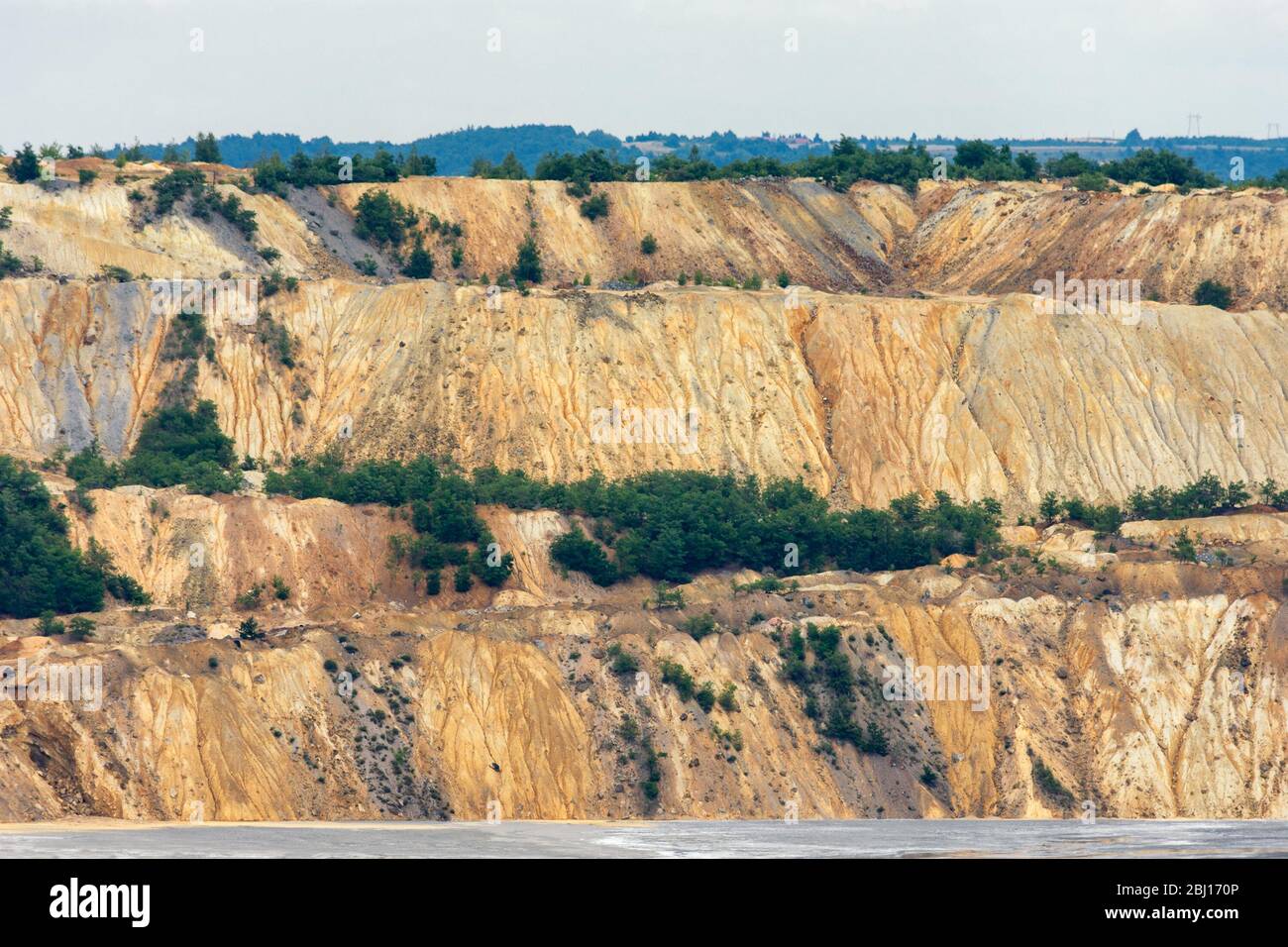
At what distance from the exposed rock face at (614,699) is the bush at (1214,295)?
22906 millimetres

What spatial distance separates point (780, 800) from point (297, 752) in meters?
13.2

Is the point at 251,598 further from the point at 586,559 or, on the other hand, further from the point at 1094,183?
the point at 1094,183

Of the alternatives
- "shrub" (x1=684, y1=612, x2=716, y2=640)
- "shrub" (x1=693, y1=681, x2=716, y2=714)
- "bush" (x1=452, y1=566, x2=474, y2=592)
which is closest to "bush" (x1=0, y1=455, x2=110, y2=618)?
"bush" (x1=452, y1=566, x2=474, y2=592)

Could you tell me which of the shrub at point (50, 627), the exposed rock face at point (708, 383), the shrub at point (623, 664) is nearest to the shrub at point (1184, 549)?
the exposed rock face at point (708, 383)

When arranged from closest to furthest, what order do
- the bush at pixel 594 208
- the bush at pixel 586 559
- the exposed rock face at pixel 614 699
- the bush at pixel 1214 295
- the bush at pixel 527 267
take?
1. the exposed rock face at pixel 614 699
2. the bush at pixel 586 559
3. the bush at pixel 1214 295
4. the bush at pixel 527 267
5. the bush at pixel 594 208

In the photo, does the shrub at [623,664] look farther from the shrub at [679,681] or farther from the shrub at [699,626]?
the shrub at [699,626]

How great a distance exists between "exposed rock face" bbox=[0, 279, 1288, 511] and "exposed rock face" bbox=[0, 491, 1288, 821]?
995 centimetres

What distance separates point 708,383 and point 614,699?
24.8 meters

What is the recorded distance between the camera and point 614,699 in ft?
218

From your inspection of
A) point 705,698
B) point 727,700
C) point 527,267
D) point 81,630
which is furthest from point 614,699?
point 527,267

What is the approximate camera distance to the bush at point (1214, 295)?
95.5m
